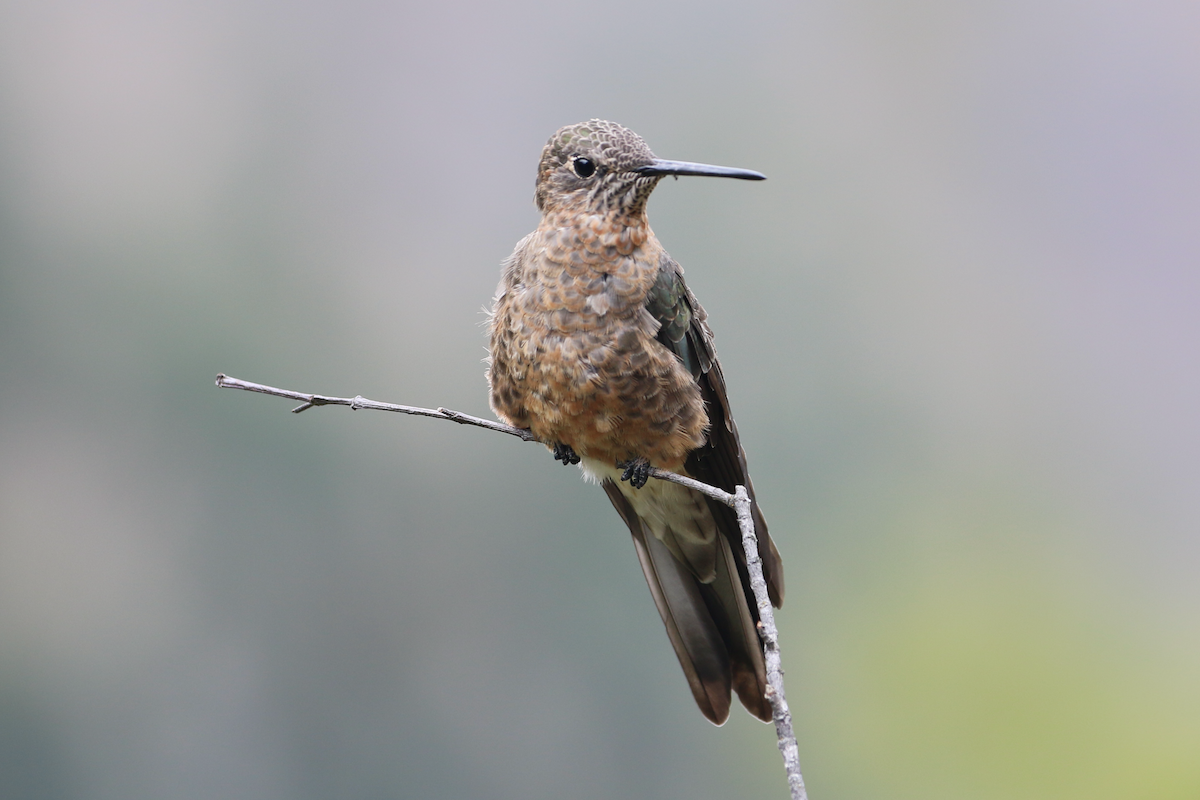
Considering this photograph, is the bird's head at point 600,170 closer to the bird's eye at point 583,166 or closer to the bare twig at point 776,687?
the bird's eye at point 583,166

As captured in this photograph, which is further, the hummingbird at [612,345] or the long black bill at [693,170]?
the hummingbird at [612,345]

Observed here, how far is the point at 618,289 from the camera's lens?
2.25 m

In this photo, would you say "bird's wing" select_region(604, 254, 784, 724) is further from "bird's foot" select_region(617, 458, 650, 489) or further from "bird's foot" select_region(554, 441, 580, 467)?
"bird's foot" select_region(554, 441, 580, 467)

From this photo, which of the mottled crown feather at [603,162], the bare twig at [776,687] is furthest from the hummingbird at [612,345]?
the bare twig at [776,687]

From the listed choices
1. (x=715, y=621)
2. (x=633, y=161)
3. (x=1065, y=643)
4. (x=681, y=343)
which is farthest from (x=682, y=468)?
(x=1065, y=643)

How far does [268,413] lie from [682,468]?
5145 millimetres

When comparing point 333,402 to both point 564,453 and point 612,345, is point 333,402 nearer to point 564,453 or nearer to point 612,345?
point 612,345

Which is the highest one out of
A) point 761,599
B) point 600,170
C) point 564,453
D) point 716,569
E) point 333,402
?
point 600,170

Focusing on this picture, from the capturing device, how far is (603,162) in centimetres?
215

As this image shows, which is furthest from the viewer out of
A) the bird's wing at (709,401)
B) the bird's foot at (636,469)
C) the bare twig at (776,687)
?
the bird's foot at (636,469)

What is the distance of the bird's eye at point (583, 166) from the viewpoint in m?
2.18

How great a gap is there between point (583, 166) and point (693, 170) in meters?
0.43

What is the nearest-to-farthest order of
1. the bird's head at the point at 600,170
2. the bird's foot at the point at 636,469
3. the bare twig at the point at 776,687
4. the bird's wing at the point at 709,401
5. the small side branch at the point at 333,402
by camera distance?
the bare twig at the point at 776,687
the small side branch at the point at 333,402
the bird's head at the point at 600,170
the bird's wing at the point at 709,401
the bird's foot at the point at 636,469

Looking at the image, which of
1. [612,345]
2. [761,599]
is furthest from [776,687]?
[612,345]
